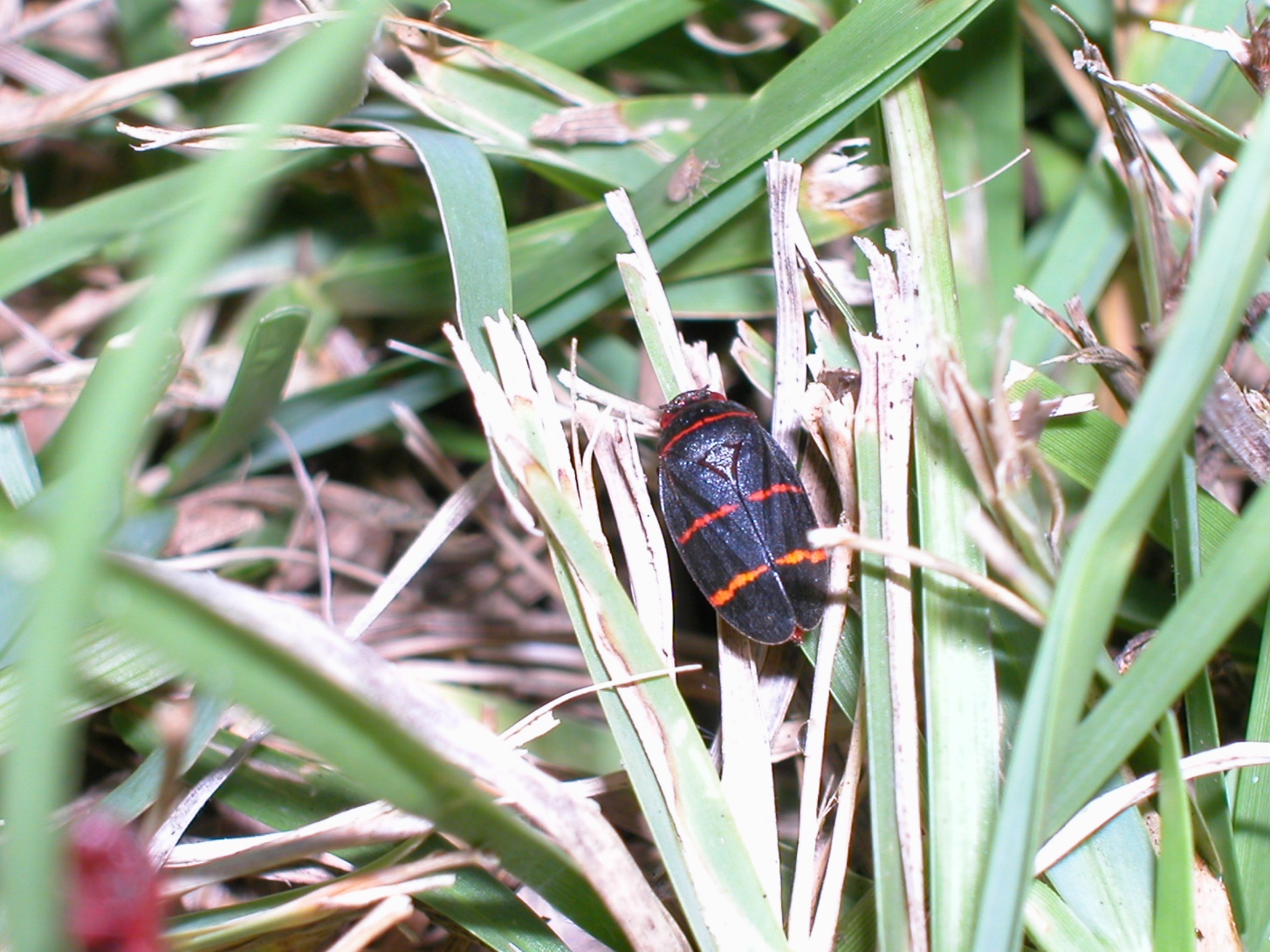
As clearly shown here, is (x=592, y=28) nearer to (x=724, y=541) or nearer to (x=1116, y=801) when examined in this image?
(x=724, y=541)

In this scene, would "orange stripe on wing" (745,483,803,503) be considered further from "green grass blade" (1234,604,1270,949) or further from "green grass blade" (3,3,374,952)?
"green grass blade" (3,3,374,952)

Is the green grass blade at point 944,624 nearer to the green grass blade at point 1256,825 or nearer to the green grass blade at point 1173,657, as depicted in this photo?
the green grass blade at point 1173,657

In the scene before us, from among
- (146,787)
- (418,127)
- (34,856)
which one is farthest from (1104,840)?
(418,127)

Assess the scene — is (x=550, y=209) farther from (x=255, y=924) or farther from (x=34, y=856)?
(x=34, y=856)

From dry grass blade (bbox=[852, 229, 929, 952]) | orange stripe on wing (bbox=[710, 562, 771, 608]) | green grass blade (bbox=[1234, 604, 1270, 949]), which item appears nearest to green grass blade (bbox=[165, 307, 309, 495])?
orange stripe on wing (bbox=[710, 562, 771, 608])

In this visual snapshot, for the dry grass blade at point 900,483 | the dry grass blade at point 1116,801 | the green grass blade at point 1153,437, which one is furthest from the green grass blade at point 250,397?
the dry grass blade at point 1116,801

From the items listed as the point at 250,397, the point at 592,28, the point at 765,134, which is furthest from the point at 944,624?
the point at 592,28
